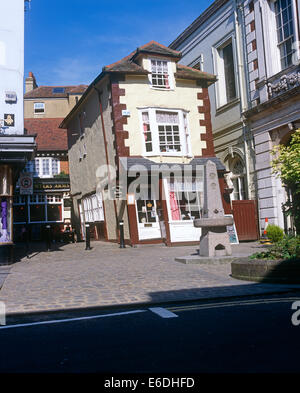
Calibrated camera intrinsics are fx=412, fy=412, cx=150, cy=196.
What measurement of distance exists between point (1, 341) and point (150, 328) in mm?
1572

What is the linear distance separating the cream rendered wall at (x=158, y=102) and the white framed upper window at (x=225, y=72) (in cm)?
210

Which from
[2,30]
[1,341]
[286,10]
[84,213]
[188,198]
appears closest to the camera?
[1,341]

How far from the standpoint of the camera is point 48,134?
34.2 metres

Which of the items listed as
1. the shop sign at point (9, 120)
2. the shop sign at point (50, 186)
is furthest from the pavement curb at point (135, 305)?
the shop sign at point (50, 186)

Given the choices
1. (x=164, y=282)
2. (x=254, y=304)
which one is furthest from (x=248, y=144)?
(x=254, y=304)

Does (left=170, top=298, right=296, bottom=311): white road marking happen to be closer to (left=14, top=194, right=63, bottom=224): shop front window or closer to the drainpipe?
the drainpipe

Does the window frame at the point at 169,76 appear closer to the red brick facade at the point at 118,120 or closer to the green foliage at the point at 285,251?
the red brick facade at the point at 118,120

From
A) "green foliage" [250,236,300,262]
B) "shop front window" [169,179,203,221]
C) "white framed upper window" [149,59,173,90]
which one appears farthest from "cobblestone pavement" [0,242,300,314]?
"white framed upper window" [149,59,173,90]

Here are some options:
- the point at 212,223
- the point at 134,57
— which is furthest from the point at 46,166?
the point at 212,223

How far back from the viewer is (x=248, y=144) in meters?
19.1

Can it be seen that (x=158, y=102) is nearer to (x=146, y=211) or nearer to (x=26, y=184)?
(x=146, y=211)

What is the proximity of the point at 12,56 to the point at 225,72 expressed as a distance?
1167 centimetres
